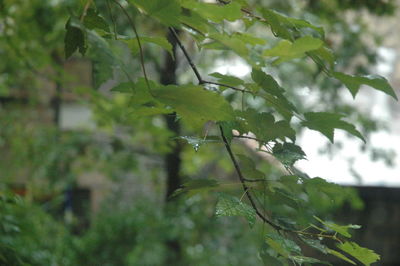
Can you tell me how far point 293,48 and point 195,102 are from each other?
0.36 ft

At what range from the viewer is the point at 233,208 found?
54 centimetres

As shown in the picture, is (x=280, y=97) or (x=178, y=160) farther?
(x=178, y=160)

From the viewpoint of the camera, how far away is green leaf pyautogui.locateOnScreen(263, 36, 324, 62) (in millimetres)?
542

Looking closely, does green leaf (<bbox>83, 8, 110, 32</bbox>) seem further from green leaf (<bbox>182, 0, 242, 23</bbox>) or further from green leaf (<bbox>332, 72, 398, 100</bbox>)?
green leaf (<bbox>332, 72, 398, 100</bbox>)

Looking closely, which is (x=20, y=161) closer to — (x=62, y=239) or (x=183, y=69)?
(x=62, y=239)

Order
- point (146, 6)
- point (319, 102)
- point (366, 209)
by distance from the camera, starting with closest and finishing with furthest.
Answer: point (146, 6) < point (319, 102) < point (366, 209)

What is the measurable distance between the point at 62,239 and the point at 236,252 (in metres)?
0.90

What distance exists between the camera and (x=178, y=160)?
297cm

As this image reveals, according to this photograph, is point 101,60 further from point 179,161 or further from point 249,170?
point 179,161

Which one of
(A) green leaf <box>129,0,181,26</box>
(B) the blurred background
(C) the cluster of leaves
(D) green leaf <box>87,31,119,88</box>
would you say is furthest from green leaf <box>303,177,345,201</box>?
(B) the blurred background

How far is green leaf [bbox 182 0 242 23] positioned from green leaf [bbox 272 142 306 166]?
14cm

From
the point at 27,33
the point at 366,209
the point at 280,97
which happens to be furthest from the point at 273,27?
the point at 366,209

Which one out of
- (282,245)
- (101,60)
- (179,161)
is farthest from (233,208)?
(179,161)

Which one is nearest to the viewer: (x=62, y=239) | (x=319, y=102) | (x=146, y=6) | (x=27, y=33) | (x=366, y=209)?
(x=146, y=6)
